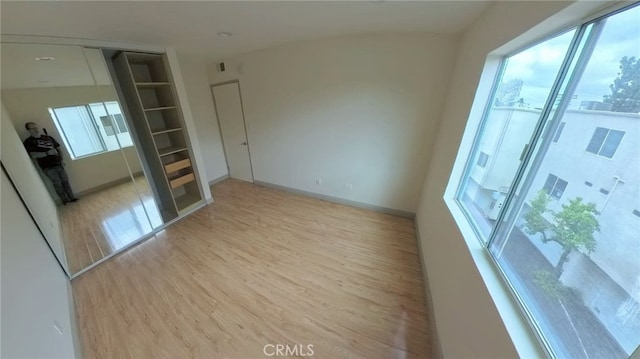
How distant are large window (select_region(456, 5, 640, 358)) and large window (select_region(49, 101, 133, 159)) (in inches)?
150

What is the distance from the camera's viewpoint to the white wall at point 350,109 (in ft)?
7.93

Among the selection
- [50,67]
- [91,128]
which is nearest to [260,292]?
[91,128]

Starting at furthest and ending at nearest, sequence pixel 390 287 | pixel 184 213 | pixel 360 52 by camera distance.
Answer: pixel 184 213 < pixel 360 52 < pixel 390 287

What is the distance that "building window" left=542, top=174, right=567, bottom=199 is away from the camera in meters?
0.85

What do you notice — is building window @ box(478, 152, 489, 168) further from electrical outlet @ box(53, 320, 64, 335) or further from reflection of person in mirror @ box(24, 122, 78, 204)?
reflection of person in mirror @ box(24, 122, 78, 204)

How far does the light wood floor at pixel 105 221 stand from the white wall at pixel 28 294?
1.92 feet

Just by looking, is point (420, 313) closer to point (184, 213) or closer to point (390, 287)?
point (390, 287)

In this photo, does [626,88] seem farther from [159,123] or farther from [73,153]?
[159,123]

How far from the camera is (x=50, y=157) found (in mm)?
2037


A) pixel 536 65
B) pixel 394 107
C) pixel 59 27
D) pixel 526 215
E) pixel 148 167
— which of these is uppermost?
pixel 59 27

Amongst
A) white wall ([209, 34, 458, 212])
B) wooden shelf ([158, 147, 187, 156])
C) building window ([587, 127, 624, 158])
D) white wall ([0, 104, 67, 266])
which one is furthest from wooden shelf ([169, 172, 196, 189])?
building window ([587, 127, 624, 158])

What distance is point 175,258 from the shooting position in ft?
7.90

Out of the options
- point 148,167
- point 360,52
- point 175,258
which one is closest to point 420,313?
point 175,258

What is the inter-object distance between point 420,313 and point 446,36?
9.01ft
